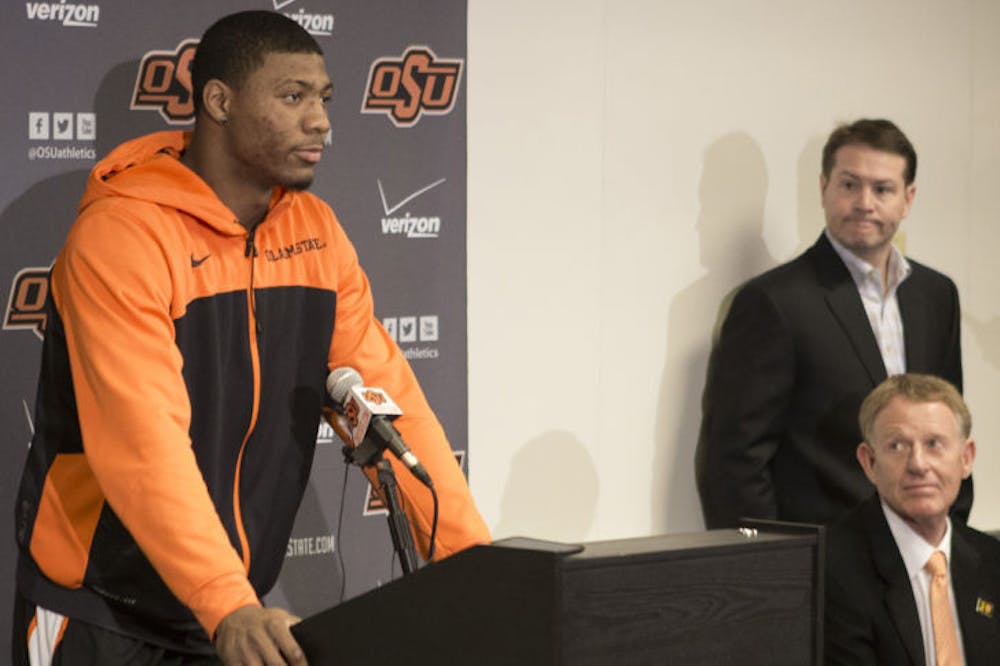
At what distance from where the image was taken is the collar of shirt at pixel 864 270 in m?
4.08

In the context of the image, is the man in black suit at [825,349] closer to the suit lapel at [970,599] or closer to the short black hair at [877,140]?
the short black hair at [877,140]

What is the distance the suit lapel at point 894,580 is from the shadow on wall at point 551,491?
107cm

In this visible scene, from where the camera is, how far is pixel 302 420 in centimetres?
261

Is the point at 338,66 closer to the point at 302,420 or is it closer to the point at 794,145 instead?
the point at 302,420

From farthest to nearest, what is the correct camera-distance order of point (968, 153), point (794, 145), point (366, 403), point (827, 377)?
point (968, 153) → point (794, 145) → point (827, 377) → point (366, 403)

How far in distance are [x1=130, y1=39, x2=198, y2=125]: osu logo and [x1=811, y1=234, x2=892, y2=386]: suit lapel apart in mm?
1772

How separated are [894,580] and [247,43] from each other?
1.74 metres

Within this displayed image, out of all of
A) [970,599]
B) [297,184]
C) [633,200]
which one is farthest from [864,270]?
[297,184]

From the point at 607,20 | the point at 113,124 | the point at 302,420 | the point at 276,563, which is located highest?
the point at 607,20

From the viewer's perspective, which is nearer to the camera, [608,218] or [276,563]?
[276,563]

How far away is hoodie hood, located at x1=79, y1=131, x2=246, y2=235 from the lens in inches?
96.9

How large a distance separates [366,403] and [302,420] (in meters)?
0.50

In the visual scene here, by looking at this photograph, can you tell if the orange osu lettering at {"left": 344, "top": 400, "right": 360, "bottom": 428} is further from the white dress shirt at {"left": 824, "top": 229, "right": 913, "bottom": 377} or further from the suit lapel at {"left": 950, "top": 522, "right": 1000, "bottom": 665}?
the white dress shirt at {"left": 824, "top": 229, "right": 913, "bottom": 377}

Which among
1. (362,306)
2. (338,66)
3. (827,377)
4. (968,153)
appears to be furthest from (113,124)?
(968,153)
